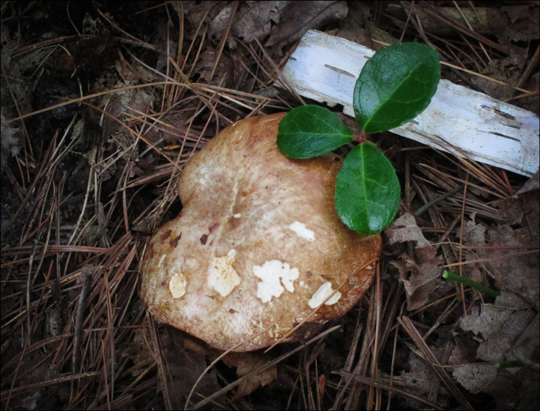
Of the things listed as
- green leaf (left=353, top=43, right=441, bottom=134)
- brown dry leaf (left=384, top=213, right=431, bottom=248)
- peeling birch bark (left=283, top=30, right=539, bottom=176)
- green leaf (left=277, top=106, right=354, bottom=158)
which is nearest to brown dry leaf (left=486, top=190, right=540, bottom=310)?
peeling birch bark (left=283, top=30, right=539, bottom=176)

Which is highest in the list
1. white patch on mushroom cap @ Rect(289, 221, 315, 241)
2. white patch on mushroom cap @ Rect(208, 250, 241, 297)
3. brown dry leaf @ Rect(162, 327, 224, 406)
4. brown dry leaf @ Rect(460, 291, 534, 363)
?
white patch on mushroom cap @ Rect(289, 221, 315, 241)

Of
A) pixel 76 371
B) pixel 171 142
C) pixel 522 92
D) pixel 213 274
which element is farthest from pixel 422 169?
pixel 76 371

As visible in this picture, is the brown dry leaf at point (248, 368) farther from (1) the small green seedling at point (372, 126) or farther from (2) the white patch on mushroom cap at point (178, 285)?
(1) the small green seedling at point (372, 126)

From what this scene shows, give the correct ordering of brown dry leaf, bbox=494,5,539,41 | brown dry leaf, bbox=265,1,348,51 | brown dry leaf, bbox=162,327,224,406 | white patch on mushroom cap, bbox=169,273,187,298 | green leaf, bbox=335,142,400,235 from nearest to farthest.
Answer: green leaf, bbox=335,142,400,235, white patch on mushroom cap, bbox=169,273,187,298, brown dry leaf, bbox=162,327,224,406, brown dry leaf, bbox=494,5,539,41, brown dry leaf, bbox=265,1,348,51

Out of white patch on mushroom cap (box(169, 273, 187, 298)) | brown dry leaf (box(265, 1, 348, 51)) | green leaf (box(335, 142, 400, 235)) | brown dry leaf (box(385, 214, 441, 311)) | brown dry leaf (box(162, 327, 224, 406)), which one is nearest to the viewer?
green leaf (box(335, 142, 400, 235))

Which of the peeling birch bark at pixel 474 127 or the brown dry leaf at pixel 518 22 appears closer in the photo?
the peeling birch bark at pixel 474 127

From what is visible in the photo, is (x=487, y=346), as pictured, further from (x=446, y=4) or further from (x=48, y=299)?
(x=48, y=299)

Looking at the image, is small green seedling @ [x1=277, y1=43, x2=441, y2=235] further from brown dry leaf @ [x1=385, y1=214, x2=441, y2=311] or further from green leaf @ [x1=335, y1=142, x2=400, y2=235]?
brown dry leaf @ [x1=385, y1=214, x2=441, y2=311]

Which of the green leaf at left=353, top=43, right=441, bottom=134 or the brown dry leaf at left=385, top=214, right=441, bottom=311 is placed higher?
the green leaf at left=353, top=43, right=441, bottom=134

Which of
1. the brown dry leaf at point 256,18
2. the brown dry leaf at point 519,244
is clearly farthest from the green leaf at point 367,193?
the brown dry leaf at point 256,18
